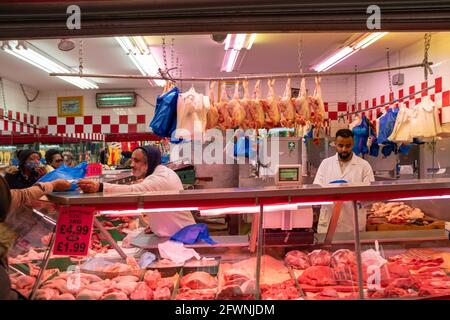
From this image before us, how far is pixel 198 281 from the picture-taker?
3.02 metres

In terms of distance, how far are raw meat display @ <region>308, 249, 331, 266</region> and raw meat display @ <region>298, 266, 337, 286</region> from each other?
8 cm

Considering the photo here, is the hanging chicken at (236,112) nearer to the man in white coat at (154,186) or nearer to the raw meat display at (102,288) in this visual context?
the man in white coat at (154,186)

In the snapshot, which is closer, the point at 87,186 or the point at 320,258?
the point at 87,186

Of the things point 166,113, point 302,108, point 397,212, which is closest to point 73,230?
→ point 166,113

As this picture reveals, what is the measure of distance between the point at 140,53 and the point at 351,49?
4.11 metres

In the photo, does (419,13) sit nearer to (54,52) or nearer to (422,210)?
(422,210)

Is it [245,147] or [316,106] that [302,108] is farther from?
[245,147]

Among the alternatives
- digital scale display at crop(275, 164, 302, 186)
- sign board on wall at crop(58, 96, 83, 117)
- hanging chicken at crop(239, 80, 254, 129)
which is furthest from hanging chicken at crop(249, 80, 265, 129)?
sign board on wall at crop(58, 96, 83, 117)

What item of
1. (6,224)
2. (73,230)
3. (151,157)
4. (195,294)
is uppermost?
(151,157)

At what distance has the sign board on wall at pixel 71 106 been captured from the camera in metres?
12.0

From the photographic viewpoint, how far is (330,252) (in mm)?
3336

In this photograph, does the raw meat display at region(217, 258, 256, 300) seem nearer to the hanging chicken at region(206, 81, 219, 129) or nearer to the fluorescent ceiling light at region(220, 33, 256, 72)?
the hanging chicken at region(206, 81, 219, 129)

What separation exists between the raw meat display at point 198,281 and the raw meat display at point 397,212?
2986 millimetres
